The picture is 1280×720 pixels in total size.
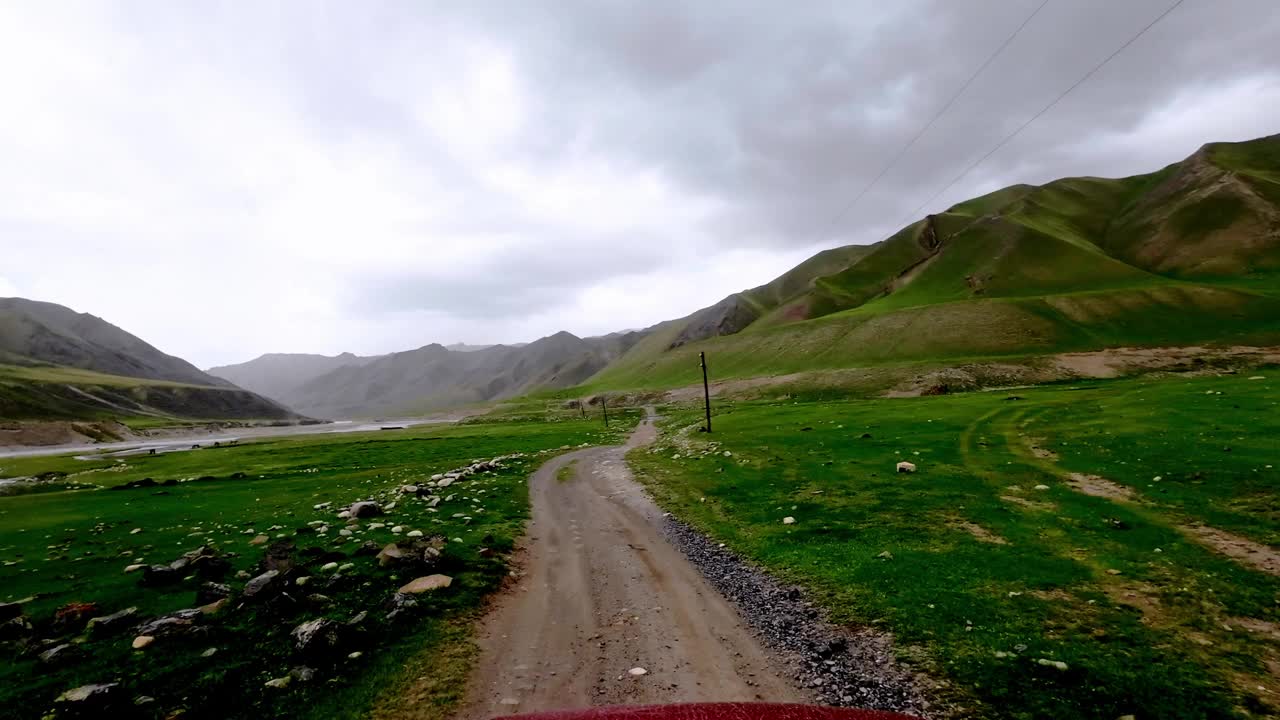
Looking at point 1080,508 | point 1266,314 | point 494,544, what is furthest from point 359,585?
point 1266,314

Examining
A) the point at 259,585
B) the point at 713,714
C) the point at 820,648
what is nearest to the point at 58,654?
the point at 259,585

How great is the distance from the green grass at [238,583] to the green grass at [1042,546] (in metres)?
9.88

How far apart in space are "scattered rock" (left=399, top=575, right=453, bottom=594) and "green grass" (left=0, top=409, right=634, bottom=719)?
1.17ft

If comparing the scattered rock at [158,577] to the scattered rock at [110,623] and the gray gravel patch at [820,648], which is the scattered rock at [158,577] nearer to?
the scattered rock at [110,623]

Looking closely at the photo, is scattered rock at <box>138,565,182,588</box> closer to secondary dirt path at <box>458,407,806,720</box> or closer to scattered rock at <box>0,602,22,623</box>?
scattered rock at <box>0,602,22,623</box>

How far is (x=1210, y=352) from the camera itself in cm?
9106

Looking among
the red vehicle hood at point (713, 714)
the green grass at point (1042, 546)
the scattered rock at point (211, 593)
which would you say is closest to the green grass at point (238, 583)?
the scattered rock at point (211, 593)

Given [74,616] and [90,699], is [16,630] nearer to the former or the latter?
[74,616]

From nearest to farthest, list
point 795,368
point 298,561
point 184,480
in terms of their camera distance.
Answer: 1. point 298,561
2. point 184,480
3. point 795,368

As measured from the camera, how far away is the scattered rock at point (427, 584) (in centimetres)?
1408

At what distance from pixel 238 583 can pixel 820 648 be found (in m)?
15.9

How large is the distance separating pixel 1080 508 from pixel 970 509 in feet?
12.5

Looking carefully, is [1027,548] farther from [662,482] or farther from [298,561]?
[298,561]

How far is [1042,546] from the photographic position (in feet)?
53.1
